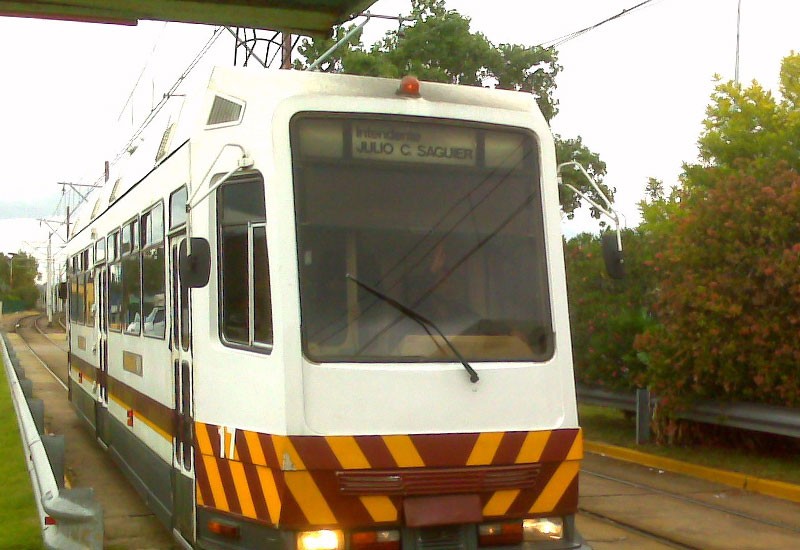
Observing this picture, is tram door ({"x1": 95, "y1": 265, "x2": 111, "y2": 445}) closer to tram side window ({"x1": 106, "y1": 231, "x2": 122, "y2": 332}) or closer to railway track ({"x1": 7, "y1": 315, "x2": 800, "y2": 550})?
tram side window ({"x1": 106, "y1": 231, "x2": 122, "y2": 332})

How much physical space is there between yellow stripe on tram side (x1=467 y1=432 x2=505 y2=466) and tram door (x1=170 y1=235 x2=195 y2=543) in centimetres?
193

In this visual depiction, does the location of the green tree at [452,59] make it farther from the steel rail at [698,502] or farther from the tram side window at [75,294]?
the steel rail at [698,502]

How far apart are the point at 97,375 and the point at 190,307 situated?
6590 mm

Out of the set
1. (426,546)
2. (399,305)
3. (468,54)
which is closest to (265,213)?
(399,305)

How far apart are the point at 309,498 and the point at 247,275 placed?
4.49ft

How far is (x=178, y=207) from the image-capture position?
7.50 metres

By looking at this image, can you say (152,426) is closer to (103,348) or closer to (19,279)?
(103,348)

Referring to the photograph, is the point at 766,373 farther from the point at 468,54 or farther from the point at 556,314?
the point at 468,54

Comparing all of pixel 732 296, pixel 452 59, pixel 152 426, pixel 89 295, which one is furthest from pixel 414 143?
pixel 452 59

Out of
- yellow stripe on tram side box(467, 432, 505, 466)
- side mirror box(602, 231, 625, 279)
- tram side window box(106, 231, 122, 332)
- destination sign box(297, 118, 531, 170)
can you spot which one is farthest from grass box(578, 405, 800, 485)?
tram side window box(106, 231, 122, 332)

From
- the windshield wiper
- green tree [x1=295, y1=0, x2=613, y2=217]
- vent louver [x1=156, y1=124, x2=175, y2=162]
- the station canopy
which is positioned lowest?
the windshield wiper

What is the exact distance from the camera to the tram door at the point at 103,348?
39.7 feet

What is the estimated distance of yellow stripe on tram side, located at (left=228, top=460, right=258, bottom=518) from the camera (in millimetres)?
5957

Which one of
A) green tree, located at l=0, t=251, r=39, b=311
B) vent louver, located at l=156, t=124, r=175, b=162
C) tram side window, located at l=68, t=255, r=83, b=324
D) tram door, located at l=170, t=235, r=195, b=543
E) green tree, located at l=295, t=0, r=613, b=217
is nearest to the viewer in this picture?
tram door, located at l=170, t=235, r=195, b=543
